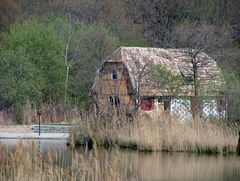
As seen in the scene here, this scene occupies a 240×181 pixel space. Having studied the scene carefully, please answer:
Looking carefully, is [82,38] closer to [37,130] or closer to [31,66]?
[31,66]

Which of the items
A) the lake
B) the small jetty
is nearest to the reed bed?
the lake

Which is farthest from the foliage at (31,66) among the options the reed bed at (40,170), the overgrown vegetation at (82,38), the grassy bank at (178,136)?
the reed bed at (40,170)

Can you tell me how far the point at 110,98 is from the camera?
29.9 m

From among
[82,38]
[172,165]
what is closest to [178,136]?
[172,165]

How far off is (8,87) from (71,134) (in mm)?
15258

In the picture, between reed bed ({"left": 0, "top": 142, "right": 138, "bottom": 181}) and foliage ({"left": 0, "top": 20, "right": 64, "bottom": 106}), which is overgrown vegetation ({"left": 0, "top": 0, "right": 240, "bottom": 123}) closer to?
foliage ({"left": 0, "top": 20, "right": 64, "bottom": 106})

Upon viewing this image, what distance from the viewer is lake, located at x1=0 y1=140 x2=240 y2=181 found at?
654 inches

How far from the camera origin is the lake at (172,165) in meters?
16.6

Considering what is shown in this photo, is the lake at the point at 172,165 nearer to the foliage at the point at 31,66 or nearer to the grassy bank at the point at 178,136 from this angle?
the grassy bank at the point at 178,136

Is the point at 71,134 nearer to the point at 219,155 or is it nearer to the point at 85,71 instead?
the point at 219,155

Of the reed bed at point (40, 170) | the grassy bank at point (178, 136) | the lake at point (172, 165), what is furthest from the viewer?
the grassy bank at point (178, 136)

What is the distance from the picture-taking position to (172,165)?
750 inches

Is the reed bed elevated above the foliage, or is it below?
below

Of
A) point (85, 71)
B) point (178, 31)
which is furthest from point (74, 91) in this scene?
point (178, 31)
